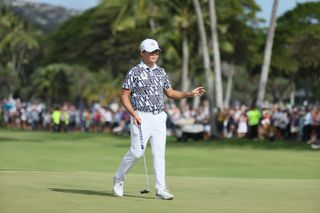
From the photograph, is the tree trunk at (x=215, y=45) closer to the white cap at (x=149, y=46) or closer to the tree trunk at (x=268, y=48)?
the tree trunk at (x=268, y=48)

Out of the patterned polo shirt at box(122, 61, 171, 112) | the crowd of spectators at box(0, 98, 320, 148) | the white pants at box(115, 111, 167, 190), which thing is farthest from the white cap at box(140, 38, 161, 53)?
the crowd of spectators at box(0, 98, 320, 148)

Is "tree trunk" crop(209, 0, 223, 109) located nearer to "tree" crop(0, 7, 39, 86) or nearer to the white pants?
the white pants

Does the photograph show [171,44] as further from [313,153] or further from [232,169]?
[232,169]

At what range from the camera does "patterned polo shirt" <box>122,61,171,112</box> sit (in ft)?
40.0

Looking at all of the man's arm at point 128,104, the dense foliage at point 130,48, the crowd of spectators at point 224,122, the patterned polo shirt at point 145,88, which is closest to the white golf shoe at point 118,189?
the man's arm at point 128,104

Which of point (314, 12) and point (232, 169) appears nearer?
point (232, 169)

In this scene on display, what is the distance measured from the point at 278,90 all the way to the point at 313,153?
275ft

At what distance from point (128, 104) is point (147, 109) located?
0.25 metres

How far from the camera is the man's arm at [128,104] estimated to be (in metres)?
12.1

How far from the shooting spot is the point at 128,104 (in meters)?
12.2

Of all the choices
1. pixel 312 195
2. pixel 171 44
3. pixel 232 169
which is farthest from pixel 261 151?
pixel 171 44

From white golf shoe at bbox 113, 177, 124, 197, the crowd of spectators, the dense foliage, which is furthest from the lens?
the dense foliage

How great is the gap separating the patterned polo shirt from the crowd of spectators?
1968 cm

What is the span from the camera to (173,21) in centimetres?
5194
